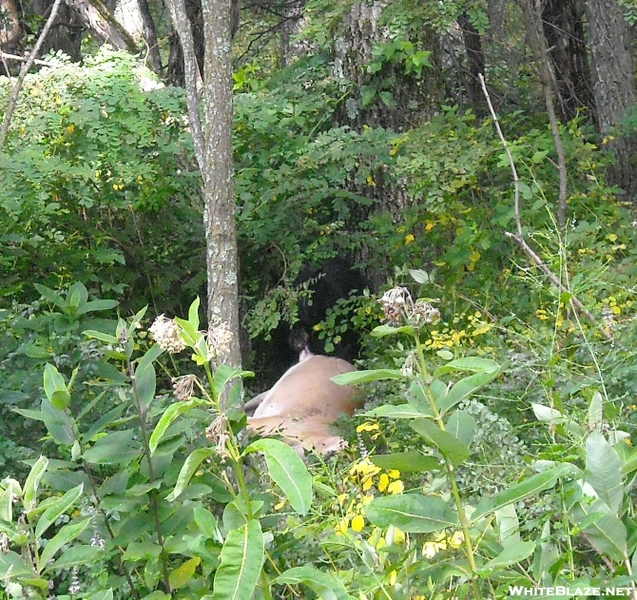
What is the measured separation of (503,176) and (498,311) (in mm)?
1517

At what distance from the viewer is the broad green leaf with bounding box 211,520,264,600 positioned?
161 cm

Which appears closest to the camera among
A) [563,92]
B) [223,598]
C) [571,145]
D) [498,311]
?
[223,598]

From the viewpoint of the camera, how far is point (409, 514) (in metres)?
1.63

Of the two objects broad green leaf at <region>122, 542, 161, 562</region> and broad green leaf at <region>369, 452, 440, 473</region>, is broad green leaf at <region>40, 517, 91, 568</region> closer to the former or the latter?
broad green leaf at <region>122, 542, 161, 562</region>

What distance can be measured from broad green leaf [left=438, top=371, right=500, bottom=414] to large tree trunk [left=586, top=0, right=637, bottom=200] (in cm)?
671

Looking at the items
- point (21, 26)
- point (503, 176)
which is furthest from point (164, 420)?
point (21, 26)

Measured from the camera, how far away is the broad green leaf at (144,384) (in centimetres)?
228

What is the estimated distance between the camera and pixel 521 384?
4.01 meters

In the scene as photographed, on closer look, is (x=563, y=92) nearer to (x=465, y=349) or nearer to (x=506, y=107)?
(x=506, y=107)

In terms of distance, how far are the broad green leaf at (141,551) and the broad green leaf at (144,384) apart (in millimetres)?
333

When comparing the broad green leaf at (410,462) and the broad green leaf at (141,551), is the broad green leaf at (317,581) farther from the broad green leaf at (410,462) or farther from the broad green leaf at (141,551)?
the broad green leaf at (141,551)

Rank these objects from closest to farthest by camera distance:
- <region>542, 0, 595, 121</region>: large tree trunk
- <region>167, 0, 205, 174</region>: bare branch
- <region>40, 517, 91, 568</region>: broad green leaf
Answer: <region>40, 517, 91, 568</region>: broad green leaf, <region>167, 0, 205, 174</region>: bare branch, <region>542, 0, 595, 121</region>: large tree trunk

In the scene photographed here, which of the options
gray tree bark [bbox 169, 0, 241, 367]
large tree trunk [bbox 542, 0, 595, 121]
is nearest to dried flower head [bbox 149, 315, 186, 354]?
gray tree bark [bbox 169, 0, 241, 367]

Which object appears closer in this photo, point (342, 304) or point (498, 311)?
point (498, 311)
